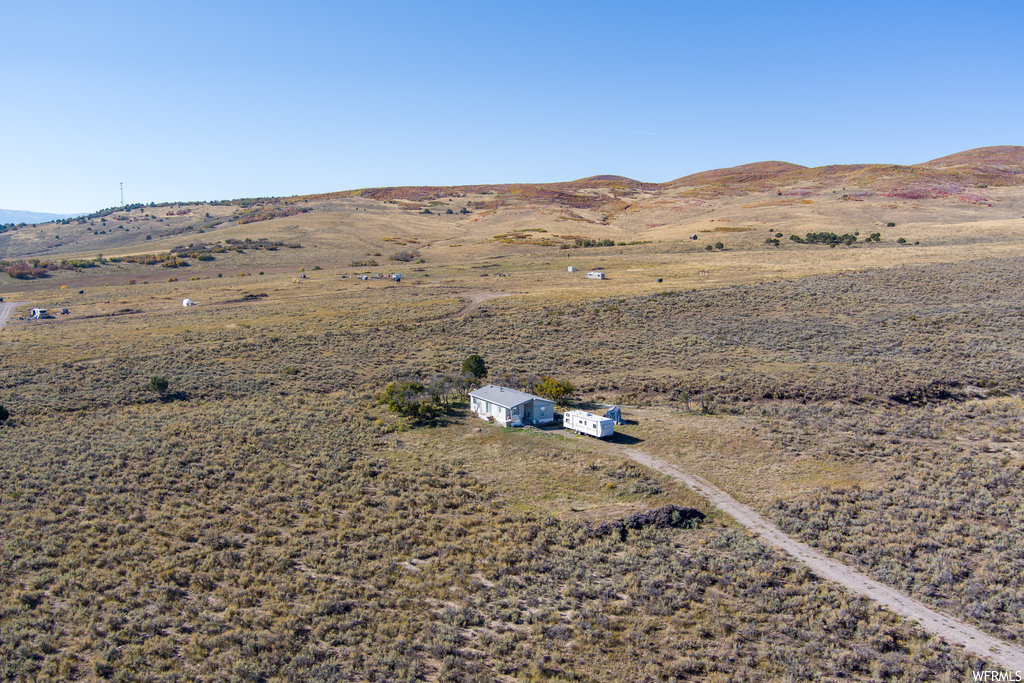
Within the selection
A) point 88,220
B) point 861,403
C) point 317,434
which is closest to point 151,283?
point 317,434

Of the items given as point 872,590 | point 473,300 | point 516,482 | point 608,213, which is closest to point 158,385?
point 516,482

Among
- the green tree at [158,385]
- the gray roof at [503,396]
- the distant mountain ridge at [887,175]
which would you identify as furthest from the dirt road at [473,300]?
the distant mountain ridge at [887,175]

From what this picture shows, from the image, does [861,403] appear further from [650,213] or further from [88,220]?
[88,220]

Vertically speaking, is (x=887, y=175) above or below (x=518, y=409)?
above

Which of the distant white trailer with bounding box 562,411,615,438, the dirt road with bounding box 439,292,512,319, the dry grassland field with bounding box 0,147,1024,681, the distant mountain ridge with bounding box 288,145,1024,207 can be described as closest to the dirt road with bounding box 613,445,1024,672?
the dry grassland field with bounding box 0,147,1024,681

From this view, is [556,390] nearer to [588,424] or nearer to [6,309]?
[588,424]

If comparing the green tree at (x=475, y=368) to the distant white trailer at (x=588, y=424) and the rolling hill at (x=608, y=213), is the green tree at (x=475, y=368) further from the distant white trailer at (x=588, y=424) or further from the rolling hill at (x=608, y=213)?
the rolling hill at (x=608, y=213)
